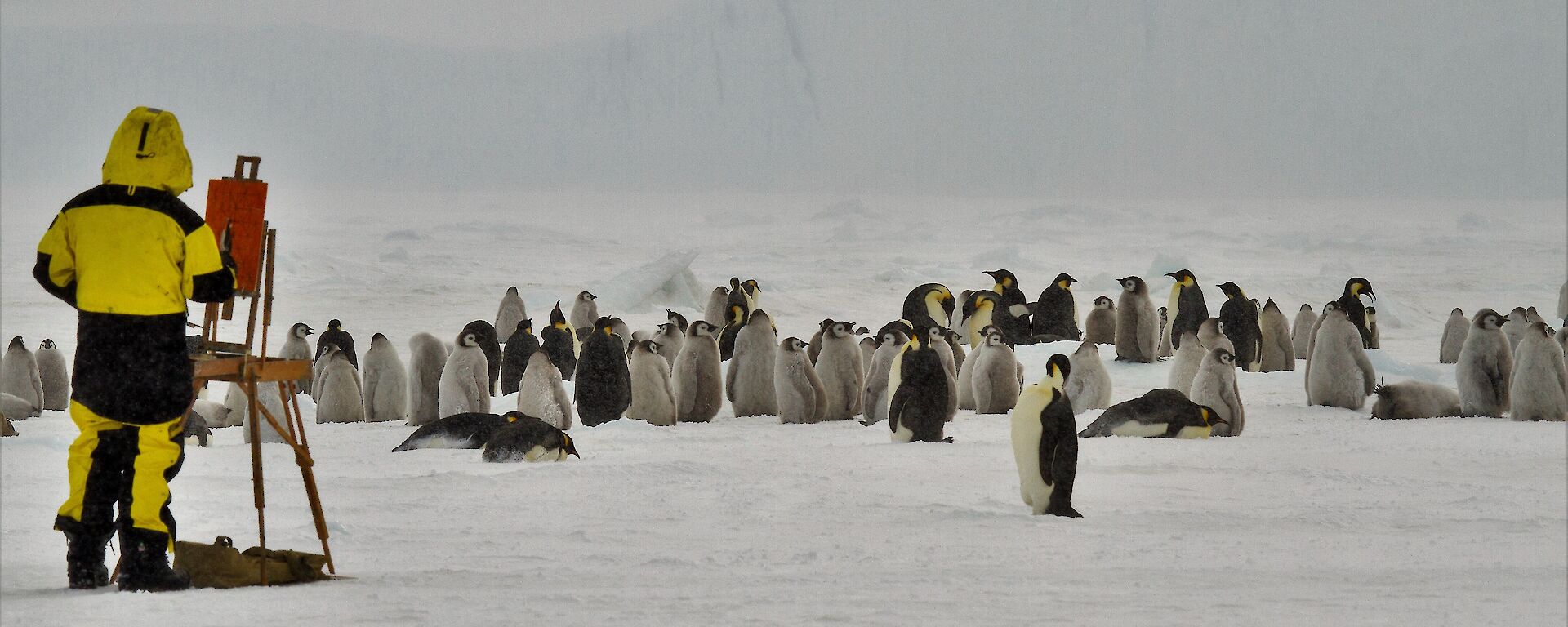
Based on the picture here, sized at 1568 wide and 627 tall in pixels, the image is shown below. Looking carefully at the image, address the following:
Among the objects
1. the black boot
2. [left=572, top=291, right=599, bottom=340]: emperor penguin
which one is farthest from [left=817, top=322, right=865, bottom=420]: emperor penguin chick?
[left=572, top=291, right=599, bottom=340]: emperor penguin

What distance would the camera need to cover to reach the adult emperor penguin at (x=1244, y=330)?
36.9 feet

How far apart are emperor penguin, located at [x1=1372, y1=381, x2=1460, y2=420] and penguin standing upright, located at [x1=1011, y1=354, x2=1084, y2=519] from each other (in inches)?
146

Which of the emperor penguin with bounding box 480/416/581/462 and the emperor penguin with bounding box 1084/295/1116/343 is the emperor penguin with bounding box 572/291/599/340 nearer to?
the emperor penguin with bounding box 1084/295/1116/343

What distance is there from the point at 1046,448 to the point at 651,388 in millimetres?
3491

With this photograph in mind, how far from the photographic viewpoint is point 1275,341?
37.8ft

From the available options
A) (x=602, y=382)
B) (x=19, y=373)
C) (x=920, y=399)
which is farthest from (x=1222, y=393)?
(x=19, y=373)

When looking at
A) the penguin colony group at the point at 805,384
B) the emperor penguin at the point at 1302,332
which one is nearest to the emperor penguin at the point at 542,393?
the penguin colony group at the point at 805,384

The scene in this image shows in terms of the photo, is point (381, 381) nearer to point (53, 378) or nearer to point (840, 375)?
point (53, 378)

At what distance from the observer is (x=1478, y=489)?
5223mm

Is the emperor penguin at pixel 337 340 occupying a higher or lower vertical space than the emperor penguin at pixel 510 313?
lower

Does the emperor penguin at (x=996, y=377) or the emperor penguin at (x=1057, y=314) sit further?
the emperor penguin at (x=1057, y=314)

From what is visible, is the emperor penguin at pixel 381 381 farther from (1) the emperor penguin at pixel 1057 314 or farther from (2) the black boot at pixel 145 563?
(1) the emperor penguin at pixel 1057 314

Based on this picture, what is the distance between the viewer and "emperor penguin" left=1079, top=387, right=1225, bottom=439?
6703 millimetres

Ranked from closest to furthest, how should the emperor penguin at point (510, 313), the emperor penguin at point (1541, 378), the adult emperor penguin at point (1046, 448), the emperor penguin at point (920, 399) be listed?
the adult emperor penguin at point (1046, 448)
the emperor penguin at point (920, 399)
the emperor penguin at point (1541, 378)
the emperor penguin at point (510, 313)
